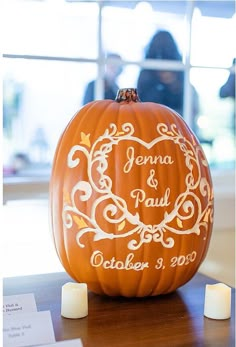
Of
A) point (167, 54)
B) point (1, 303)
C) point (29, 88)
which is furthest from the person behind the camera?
point (167, 54)

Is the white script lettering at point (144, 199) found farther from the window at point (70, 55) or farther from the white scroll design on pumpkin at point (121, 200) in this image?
the window at point (70, 55)

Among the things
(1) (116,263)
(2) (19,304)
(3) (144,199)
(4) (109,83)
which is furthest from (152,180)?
(4) (109,83)

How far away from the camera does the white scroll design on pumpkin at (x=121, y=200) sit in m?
0.67

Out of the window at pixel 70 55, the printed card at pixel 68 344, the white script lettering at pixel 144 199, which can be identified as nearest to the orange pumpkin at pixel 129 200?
the white script lettering at pixel 144 199

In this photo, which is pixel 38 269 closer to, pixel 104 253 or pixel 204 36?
pixel 104 253

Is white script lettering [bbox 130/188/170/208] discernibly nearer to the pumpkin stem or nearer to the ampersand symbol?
the ampersand symbol

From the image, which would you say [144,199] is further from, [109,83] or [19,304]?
[109,83]

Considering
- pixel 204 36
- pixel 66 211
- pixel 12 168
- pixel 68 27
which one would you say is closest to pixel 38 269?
pixel 12 168

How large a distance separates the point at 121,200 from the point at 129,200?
12mm

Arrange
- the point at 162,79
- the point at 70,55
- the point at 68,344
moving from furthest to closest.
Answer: the point at 162,79 → the point at 70,55 → the point at 68,344

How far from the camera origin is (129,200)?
668 millimetres

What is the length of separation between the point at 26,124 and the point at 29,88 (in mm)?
100

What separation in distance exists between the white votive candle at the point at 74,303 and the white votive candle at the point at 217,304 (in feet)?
0.59

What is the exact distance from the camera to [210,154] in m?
1.48
